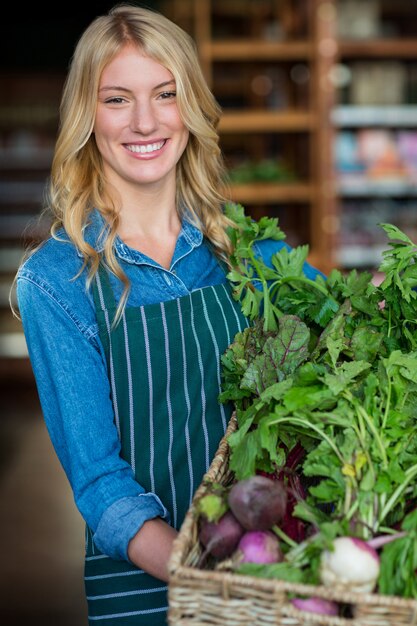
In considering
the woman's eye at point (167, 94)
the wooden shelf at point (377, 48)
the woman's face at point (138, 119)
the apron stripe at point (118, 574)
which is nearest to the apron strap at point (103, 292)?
the woman's face at point (138, 119)

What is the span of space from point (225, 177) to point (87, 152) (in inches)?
15.7

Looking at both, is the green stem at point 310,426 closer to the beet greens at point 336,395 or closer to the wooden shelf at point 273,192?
the beet greens at point 336,395

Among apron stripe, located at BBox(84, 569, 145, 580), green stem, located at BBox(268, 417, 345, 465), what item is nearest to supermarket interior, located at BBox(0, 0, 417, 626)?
apron stripe, located at BBox(84, 569, 145, 580)

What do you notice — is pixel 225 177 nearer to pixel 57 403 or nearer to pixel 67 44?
pixel 57 403

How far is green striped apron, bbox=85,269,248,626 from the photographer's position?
1.47m

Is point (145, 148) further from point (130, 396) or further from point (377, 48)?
point (377, 48)

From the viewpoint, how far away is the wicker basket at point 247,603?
92 cm

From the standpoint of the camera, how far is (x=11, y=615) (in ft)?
10.2

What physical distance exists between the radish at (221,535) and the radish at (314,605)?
0.42ft

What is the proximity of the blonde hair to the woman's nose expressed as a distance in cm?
7

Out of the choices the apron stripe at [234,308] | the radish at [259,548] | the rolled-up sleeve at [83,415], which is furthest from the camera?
the apron stripe at [234,308]

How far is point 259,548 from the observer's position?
1030mm

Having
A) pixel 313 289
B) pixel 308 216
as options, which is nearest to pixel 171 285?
pixel 313 289

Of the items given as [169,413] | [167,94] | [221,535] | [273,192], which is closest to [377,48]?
[273,192]
